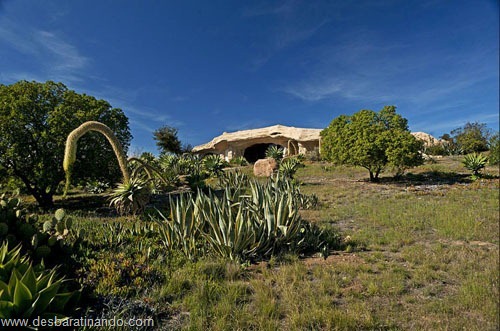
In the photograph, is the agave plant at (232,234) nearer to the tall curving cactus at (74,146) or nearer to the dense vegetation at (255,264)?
the dense vegetation at (255,264)

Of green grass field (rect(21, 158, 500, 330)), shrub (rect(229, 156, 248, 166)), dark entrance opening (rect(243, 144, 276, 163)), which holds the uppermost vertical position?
dark entrance opening (rect(243, 144, 276, 163))

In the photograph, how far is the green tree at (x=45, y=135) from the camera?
1048 centimetres

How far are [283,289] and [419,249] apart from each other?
358 centimetres

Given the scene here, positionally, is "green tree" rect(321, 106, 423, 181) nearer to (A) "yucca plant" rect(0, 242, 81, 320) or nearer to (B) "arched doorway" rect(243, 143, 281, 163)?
(A) "yucca plant" rect(0, 242, 81, 320)

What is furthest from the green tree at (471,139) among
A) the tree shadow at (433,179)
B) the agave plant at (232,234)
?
the agave plant at (232,234)

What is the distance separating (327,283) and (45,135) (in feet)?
39.2

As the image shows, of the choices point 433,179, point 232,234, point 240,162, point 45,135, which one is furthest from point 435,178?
point 45,135

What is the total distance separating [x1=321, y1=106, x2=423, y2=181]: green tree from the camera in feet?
48.9

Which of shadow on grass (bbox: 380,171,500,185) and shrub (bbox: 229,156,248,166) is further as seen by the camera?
shrub (bbox: 229,156,248,166)

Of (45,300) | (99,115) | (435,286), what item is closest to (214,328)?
(45,300)

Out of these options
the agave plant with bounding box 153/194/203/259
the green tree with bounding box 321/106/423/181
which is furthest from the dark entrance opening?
the agave plant with bounding box 153/194/203/259

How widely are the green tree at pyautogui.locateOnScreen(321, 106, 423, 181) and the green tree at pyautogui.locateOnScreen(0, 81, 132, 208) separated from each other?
44.5ft

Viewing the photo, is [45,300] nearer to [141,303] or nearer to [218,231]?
[141,303]

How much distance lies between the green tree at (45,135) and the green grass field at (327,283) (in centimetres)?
557
